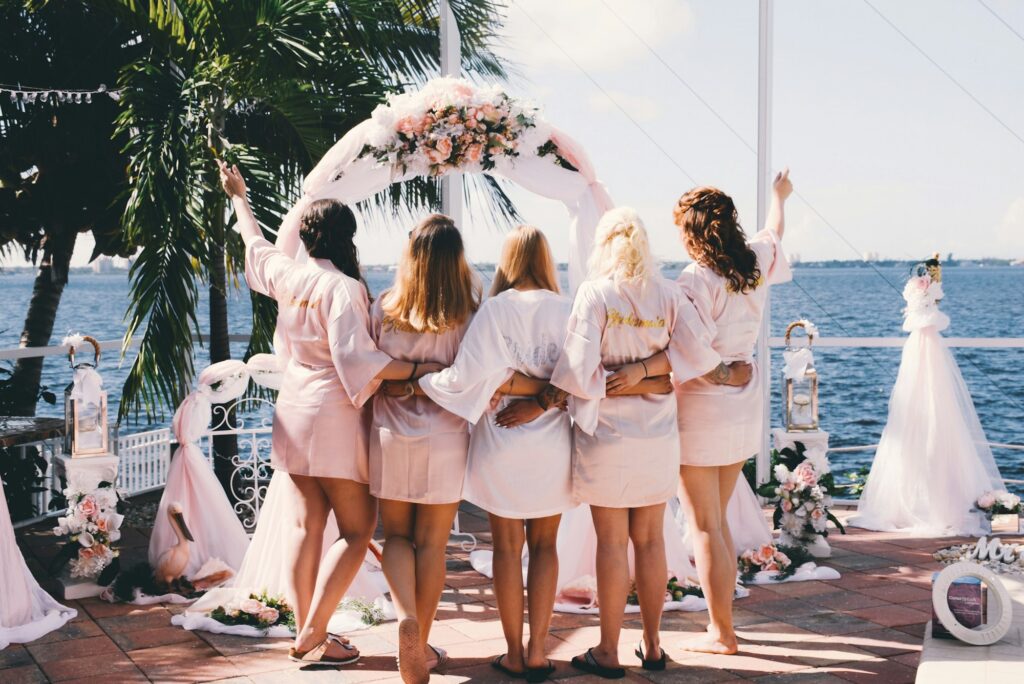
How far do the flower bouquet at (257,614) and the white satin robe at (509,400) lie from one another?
3.71ft

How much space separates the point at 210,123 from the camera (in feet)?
17.7

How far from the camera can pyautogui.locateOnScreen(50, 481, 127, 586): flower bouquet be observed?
4.51 meters

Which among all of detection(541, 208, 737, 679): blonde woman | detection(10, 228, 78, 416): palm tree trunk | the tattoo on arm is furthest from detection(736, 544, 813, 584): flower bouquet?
detection(10, 228, 78, 416): palm tree trunk

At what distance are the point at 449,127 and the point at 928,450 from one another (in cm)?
334

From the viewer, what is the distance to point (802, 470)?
5.12 m

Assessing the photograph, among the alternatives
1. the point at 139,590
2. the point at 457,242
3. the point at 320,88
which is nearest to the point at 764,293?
the point at 457,242

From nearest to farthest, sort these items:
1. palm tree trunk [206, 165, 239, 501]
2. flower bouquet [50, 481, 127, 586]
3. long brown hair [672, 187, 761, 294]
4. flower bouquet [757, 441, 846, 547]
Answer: long brown hair [672, 187, 761, 294] → flower bouquet [50, 481, 127, 586] → flower bouquet [757, 441, 846, 547] → palm tree trunk [206, 165, 239, 501]

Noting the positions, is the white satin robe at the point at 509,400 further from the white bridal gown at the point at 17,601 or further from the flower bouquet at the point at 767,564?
the white bridal gown at the point at 17,601

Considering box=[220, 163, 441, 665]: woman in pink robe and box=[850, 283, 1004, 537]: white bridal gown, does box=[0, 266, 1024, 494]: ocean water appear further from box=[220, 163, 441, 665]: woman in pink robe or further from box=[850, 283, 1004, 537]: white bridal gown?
box=[220, 163, 441, 665]: woman in pink robe

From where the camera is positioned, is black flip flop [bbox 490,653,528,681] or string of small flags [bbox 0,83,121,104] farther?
string of small flags [bbox 0,83,121,104]

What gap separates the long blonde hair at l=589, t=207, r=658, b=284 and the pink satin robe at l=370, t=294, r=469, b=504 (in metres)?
0.50

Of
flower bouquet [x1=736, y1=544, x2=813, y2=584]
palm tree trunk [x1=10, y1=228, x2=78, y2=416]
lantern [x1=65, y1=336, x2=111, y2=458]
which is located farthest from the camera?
palm tree trunk [x1=10, y1=228, x2=78, y2=416]

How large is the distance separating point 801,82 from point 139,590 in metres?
42.8

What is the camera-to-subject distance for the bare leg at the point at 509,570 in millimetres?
3395
